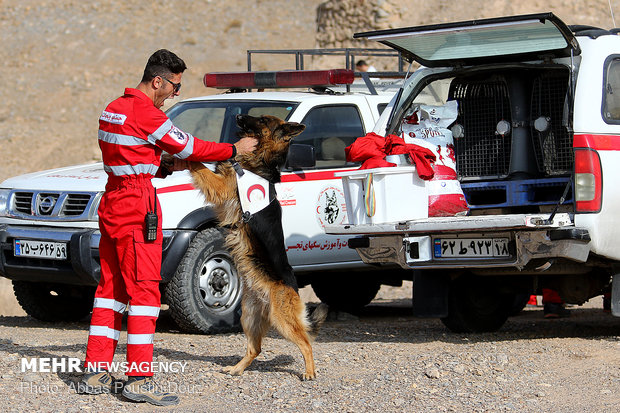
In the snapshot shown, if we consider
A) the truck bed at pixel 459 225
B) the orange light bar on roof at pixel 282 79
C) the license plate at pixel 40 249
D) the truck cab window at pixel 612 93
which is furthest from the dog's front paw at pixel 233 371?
the orange light bar on roof at pixel 282 79

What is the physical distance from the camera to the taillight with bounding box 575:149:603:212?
6.87 m

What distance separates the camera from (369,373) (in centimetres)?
650

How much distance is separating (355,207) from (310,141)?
1577 millimetres

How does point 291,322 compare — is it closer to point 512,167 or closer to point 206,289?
point 206,289

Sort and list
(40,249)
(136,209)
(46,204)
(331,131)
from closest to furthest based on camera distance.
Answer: (136,209) → (40,249) → (46,204) → (331,131)

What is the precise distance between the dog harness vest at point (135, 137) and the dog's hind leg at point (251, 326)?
1.21m

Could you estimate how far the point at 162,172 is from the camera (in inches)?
242

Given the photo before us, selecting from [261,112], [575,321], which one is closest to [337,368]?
[261,112]

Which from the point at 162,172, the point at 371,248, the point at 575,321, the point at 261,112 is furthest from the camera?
the point at 575,321

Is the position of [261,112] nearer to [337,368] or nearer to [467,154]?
[467,154]

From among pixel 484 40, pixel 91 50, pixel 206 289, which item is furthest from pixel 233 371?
pixel 91 50

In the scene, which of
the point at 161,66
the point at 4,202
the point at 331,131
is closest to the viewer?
the point at 161,66

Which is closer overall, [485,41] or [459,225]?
[459,225]

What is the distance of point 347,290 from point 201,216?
2994 mm
